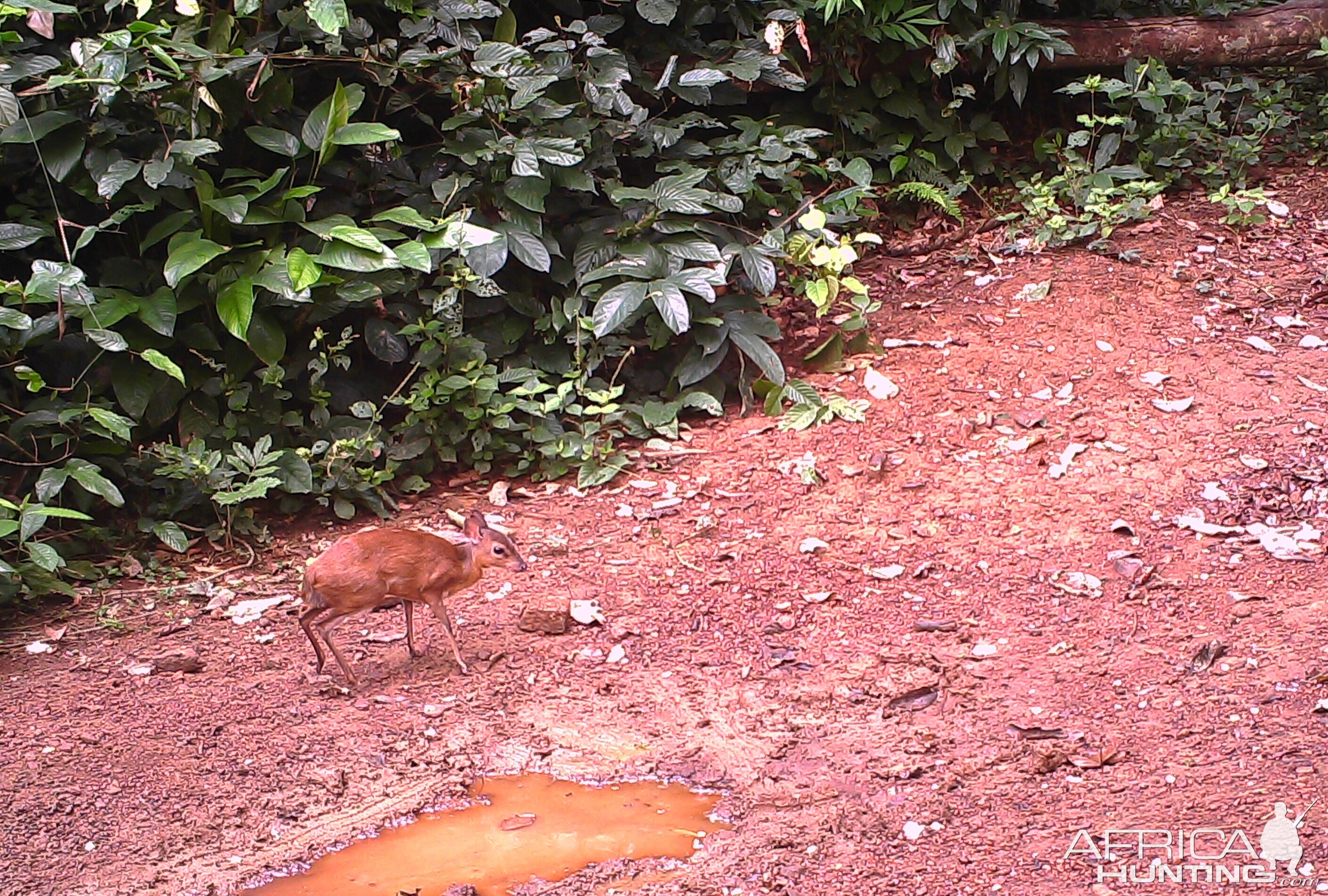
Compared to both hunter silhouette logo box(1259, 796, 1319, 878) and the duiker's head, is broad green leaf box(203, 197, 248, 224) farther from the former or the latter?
hunter silhouette logo box(1259, 796, 1319, 878)

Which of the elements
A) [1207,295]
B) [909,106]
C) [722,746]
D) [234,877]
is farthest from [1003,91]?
[234,877]

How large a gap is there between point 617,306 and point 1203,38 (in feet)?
16.5

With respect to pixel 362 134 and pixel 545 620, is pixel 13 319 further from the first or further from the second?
pixel 545 620

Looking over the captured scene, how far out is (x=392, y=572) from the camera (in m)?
4.36

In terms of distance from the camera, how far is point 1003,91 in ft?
26.5

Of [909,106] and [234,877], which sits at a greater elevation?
[909,106]

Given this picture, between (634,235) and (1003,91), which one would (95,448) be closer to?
(634,235)

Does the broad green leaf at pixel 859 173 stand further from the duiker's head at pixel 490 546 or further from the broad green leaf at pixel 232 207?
the duiker's head at pixel 490 546

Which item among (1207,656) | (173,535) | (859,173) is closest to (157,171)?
(173,535)

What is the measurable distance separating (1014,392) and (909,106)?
2.72 meters


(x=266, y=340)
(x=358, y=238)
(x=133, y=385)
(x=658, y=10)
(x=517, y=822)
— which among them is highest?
(x=658, y=10)


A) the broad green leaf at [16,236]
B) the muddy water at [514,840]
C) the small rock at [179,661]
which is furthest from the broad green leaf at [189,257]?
the muddy water at [514,840]

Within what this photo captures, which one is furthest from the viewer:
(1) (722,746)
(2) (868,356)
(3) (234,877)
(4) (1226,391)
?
(2) (868,356)

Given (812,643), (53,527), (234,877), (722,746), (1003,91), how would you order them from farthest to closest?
Answer: (1003,91), (53,527), (812,643), (722,746), (234,877)
